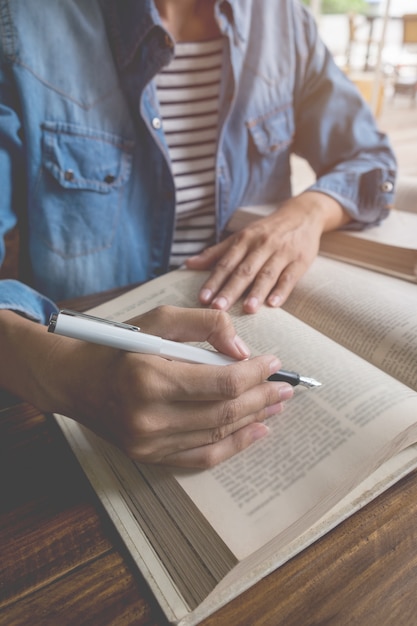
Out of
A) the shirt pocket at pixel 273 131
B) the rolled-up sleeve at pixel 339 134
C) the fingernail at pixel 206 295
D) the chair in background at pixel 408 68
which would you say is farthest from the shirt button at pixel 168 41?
the chair in background at pixel 408 68

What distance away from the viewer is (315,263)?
68 centimetres

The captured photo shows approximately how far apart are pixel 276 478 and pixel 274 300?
10.4 inches

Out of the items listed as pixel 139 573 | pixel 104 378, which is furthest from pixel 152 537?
pixel 104 378

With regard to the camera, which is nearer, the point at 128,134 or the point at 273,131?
the point at 128,134

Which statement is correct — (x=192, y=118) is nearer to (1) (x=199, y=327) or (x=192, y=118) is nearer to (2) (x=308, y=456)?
(1) (x=199, y=327)

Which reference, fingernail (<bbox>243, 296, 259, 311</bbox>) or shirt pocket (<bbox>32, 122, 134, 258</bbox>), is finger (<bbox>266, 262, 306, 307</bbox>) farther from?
shirt pocket (<bbox>32, 122, 134, 258</bbox>)

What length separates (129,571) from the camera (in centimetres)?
32

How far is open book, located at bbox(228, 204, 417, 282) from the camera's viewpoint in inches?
25.6

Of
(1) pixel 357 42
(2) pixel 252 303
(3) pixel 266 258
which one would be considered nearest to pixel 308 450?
(2) pixel 252 303

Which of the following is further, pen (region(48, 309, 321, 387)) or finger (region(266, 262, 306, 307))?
finger (region(266, 262, 306, 307))

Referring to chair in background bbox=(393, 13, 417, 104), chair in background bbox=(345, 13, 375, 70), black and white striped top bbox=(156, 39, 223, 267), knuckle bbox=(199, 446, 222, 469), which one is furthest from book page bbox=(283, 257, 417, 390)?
chair in background bbox=(345, 13, 375, 70)

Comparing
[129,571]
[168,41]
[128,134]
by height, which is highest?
[168,41]

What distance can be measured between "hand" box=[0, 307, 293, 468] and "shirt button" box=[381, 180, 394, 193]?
59cm

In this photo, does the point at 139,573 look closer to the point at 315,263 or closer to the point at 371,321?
the point at 371,321
